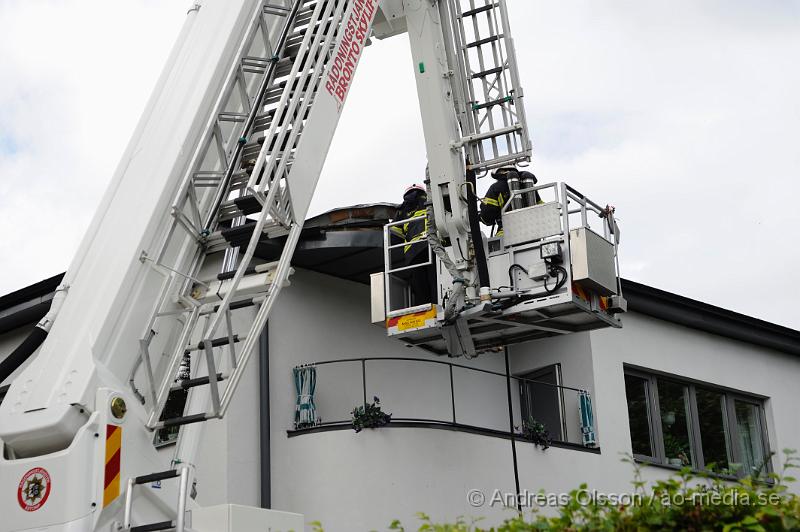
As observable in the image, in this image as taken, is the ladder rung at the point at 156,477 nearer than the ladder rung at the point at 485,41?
Yes

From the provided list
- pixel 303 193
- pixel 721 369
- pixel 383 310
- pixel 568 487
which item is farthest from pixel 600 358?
pixel 303 193

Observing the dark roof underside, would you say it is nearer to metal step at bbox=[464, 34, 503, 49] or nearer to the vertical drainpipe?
the vertical drainpipe

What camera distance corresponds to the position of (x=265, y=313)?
8070mm

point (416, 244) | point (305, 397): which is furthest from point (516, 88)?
point (305, 397)

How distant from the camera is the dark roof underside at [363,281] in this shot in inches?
555

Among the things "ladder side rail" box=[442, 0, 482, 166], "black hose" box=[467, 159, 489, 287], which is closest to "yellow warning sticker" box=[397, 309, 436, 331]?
"black hose" box=[467, 159, 489, 287]

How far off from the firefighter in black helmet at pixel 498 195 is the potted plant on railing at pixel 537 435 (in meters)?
3.83

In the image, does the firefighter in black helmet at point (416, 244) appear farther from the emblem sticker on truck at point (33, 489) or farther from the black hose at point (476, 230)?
the emblem sticker on truck at point (33, 489)

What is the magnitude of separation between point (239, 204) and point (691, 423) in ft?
40.3

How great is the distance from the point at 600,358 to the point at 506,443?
2819 mm

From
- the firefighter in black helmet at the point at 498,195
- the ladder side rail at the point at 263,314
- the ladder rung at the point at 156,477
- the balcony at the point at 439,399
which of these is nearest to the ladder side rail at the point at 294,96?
the ladder side rail at the point at 263,314

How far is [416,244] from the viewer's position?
13234 mm

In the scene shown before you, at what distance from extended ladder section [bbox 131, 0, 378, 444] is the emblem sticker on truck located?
0.90m

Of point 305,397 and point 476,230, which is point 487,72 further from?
point 305,397
